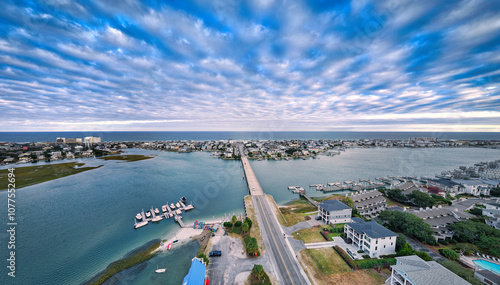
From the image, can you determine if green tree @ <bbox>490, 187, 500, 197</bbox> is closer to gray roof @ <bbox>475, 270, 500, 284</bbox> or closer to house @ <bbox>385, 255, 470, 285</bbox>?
gray roof @ <bbox>475, 270, 500, 284</bbox>

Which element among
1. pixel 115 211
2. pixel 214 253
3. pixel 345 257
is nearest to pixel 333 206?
pixel 345 257

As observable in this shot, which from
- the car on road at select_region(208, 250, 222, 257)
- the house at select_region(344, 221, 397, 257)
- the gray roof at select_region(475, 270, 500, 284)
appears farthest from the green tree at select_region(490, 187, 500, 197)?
the car on road at select_region(208, 250, 222, 257)

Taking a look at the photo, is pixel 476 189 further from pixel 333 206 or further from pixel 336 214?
pixel 336 214

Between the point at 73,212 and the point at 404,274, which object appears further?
the point at 73,212

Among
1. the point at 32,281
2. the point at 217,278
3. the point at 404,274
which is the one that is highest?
the point at 404,274

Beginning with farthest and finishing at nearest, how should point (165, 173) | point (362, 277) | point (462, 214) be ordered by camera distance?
1. point (165, 173)
2. point (462, 214)
3. point (362, 277)

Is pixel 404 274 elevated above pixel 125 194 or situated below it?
above

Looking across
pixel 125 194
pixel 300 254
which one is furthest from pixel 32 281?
pixel 300 254

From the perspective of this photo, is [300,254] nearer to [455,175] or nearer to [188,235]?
[188,235]

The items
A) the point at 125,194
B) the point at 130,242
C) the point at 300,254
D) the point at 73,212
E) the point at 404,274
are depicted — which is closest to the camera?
the point at 404,274
